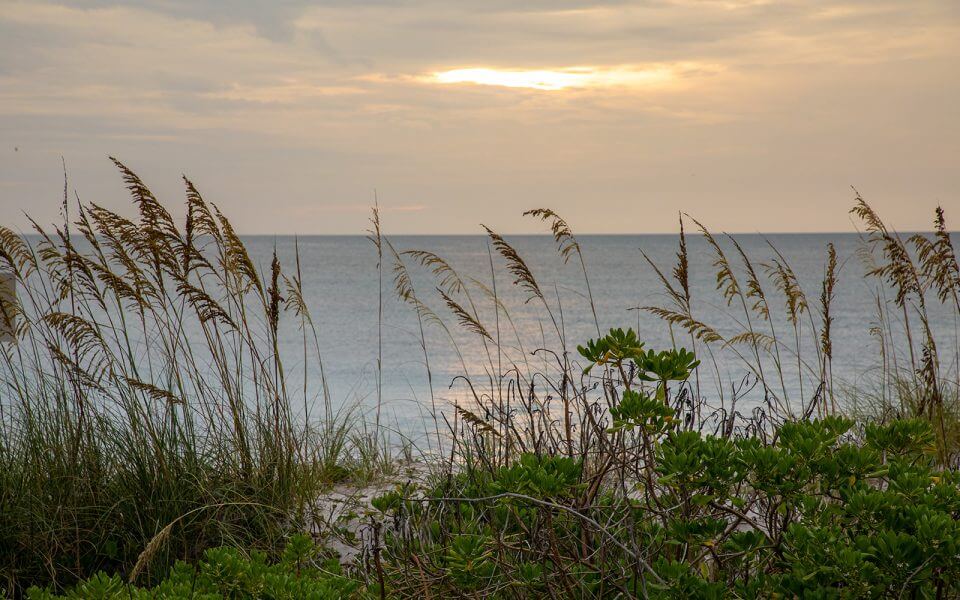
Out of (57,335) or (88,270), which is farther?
(57,335)

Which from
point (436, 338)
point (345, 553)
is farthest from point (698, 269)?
point (345, 553)

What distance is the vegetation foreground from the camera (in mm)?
1984

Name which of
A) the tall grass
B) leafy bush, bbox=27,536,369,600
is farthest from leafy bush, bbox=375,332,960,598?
the tall grass

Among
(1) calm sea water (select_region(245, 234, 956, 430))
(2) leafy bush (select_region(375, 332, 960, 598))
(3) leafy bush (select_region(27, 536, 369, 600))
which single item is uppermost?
(2) leafy bush (select_region(375, 332, 960, 598))

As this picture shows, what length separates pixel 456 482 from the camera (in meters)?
3.25

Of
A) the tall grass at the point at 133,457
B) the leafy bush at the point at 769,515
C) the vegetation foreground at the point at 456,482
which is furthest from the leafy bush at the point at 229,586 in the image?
the tall grass at the point at 133,457

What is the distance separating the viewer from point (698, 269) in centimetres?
5831

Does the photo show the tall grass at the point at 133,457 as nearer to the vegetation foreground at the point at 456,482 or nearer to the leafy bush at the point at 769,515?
the vegetation foreground at the point at 456,482

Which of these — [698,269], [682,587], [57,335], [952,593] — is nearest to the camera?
[682,587]

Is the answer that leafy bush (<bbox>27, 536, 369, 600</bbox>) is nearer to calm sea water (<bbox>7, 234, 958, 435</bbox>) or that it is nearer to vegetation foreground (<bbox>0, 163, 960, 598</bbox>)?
vegetation foreground (<bbox>0, 163, 960, 598</bbox>)

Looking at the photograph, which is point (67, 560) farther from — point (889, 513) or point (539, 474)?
point (889, 513)

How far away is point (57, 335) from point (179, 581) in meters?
2.10

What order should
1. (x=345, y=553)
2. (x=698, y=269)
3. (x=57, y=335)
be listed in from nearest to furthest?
(x=345, y=553)
(x=57, y=335)
(x=698, y=269)

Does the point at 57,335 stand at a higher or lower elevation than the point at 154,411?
higher
